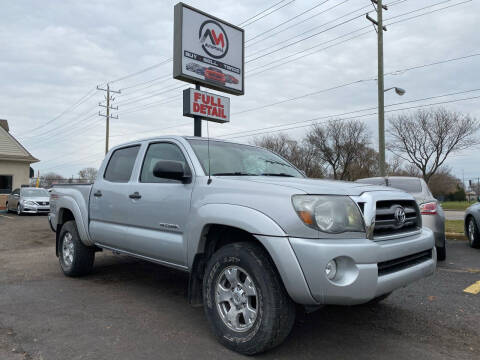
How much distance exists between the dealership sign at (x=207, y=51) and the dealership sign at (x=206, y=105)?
1.29 feet

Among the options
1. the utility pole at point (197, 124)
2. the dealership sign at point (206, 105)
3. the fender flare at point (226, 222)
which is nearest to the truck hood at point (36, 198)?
the utility pole at point (197, 124)

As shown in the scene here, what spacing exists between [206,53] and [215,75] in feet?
2.31

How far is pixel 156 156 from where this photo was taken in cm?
435

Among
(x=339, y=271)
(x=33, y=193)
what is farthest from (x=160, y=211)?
(x=33, y=193)

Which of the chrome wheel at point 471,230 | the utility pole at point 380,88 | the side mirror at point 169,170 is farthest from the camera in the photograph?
the utility pole at point 380,88

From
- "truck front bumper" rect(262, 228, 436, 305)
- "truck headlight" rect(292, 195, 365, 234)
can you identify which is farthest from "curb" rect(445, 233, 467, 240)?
"truck headlight" rect(292, 195, 365, 234)

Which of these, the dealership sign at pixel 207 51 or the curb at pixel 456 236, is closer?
the curb at pixel 456 236

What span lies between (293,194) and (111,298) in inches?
111

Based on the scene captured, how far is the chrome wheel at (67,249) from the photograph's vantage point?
5484mm

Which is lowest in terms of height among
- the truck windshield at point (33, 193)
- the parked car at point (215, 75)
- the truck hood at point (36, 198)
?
the truck hood at point (36, 198)

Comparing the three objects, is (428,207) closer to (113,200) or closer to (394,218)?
(394,218)

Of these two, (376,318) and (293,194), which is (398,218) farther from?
(376,318)

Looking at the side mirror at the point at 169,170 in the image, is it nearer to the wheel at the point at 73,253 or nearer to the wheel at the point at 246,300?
the wheel at the point at 246,300

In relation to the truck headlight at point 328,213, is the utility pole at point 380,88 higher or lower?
higher
